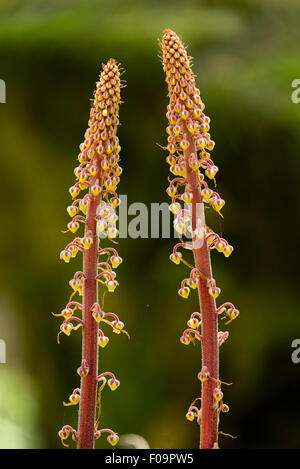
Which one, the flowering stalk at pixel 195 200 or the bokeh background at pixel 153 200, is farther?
the bokeh background at pixel 153 200

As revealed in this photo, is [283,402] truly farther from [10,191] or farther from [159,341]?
[10,191]

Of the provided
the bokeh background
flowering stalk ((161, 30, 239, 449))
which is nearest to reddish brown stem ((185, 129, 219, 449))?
flowering stalk ((161, 30, 239, 449))

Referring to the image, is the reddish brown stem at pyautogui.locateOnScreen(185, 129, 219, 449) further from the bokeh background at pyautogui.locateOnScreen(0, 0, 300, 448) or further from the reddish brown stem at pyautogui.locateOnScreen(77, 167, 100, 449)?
the bokeh background at pyautogui.locateOnScreen(0, 0, 300, 448)

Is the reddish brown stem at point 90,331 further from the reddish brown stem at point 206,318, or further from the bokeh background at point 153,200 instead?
the bokeh background at point 153,200

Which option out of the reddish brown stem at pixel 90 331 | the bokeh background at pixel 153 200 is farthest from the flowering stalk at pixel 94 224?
the bokeh background at pixel 153 200

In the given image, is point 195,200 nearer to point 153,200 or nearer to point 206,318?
point 206,318
